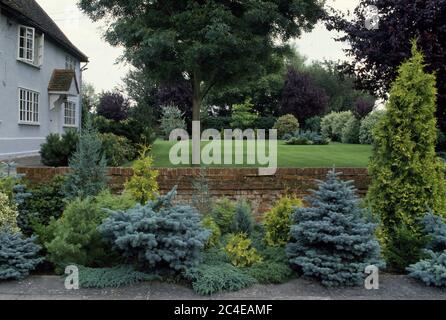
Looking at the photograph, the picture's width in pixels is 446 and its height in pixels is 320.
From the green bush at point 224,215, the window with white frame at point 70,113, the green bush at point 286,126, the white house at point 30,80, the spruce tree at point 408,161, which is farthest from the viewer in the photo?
the green bush at point 286,126

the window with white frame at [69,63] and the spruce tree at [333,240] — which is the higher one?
the window with white frame at [69,63]

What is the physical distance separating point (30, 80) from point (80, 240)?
16.0 m

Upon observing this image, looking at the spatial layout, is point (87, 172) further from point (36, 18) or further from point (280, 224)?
point (36, 18)

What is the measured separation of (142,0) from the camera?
1098 cm

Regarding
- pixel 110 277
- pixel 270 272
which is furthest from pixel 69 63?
pixel 270 272

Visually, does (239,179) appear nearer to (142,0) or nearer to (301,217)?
(301,217)

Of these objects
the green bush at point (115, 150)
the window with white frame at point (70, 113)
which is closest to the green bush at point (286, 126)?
the window with white frame at point (70, 113)

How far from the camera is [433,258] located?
4344 millimetres

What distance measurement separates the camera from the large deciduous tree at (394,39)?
8383 mm

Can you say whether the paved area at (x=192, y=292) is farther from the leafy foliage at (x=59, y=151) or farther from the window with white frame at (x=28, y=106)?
the window with white frame at (x=28, y=106)

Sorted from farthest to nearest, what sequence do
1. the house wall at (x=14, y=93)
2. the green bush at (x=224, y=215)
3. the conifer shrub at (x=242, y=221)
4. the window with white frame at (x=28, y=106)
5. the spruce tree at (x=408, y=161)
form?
1. the window with white frame at (x=28, y=106)
2. the house wall at (x=14, y=93)
3. the green bush at (x=224, y=215)
4. the conifer shrub at (x=242, y=221)
5. the spruce tree at (x=408, y=161)

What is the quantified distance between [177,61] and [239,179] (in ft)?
16.2

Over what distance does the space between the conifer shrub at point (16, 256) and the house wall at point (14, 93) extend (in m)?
12.3

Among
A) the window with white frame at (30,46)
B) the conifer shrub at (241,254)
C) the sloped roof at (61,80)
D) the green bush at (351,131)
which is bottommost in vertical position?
the conifer shrub at (241,254)
